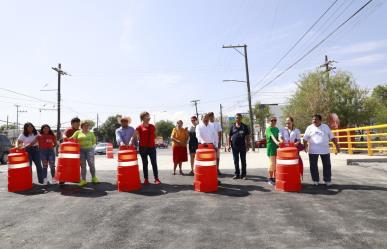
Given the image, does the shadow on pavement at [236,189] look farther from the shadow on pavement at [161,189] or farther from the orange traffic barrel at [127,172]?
the orange traffic barrel at [127,172]

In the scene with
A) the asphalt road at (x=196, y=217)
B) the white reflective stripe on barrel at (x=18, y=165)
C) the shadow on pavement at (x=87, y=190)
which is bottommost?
the asphalt road at (x=196, y=217)

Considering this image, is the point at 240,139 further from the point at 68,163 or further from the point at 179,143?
the point at 68,163

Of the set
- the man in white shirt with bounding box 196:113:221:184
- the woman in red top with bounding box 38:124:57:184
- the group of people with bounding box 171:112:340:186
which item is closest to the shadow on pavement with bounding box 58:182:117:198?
the woman in red top with bounding box 38:124:57:184

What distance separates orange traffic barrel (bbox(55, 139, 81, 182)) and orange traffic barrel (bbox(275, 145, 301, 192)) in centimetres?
461

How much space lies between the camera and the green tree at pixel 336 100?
4112 centimetres

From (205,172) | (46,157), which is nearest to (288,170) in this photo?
(205,172)

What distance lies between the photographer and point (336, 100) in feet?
136

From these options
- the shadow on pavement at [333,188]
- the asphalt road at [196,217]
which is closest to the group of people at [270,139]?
the shadow on pavement at [333,188]

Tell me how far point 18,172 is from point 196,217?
5196 millimetres

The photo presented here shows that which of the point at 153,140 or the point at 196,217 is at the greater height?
the point at 153,140

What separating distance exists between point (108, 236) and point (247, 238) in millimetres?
1830

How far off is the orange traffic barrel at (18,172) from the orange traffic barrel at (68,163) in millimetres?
897

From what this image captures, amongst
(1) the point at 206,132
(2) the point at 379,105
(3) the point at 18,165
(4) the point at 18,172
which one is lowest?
(4) the point at 18,172

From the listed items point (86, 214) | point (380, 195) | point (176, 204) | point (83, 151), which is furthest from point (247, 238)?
point (83, 151)
